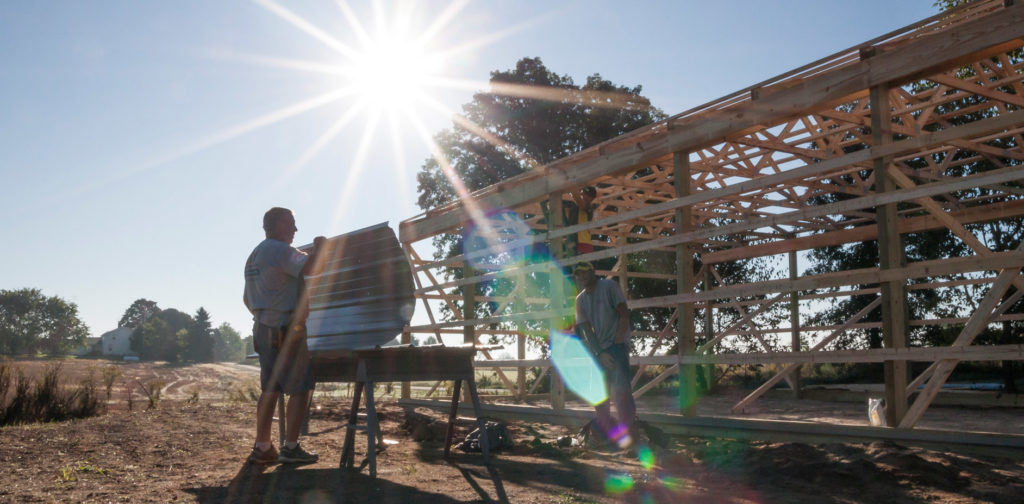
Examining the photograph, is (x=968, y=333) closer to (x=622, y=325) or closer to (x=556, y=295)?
(x=622, y=325)

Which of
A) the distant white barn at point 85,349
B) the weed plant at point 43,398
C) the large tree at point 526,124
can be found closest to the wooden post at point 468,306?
the weed plant at point 43,398

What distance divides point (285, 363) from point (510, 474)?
1.82 m

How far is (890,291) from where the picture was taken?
20.1ft

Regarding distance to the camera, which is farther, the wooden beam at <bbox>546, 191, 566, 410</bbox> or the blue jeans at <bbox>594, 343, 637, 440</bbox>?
the wooden beam at <bbox>546, 191, 566, 410</bbox>

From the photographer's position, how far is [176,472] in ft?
17.4

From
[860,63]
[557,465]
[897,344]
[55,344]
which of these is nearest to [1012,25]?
[860,63]

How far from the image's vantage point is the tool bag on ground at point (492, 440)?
667cm

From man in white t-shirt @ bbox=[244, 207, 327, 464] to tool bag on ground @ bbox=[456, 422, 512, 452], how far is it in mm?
1592

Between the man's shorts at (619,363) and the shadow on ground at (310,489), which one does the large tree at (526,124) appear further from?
the shadow on ground at (310,489)

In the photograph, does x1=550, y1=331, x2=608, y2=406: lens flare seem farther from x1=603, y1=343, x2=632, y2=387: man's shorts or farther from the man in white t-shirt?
the man in white t-shirt

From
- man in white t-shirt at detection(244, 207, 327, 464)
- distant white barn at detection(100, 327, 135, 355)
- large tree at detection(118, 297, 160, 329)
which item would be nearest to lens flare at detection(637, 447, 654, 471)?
man in white t-shirt at detection(244, 207, 327, 464)

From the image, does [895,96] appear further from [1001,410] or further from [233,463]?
[233,463]

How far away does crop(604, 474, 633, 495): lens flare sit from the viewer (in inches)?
186

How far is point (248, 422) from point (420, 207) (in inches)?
738
